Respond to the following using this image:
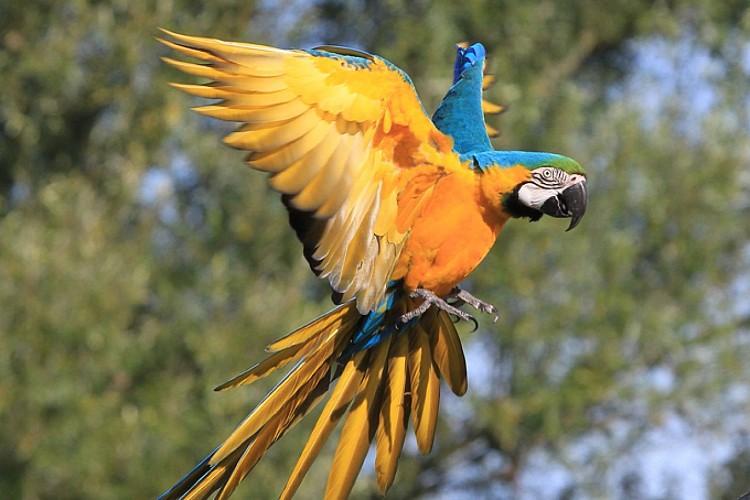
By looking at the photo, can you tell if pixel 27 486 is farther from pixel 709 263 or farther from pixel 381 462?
pixel 709 263

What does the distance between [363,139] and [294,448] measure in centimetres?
413

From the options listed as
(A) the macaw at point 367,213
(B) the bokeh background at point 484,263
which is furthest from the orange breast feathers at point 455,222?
(B) the bokeh background at point 484,263

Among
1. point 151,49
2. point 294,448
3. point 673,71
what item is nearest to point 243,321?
point 294,448

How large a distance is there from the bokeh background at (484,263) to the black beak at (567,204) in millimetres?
3949

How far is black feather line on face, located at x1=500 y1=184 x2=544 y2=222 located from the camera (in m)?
2.70

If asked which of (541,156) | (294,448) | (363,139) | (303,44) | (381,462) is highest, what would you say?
(303,44)

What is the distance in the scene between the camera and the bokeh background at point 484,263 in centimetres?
671

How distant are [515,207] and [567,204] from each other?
0.12 metres

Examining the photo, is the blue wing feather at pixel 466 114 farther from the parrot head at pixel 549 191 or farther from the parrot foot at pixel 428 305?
the parrot foot at pixel 428 305

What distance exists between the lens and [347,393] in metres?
2.99

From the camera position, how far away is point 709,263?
746 centimetres

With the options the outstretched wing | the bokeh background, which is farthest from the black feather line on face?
the bokeh background

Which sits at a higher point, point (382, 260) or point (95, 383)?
point (95, 383)

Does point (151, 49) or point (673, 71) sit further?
point (673, 71)
